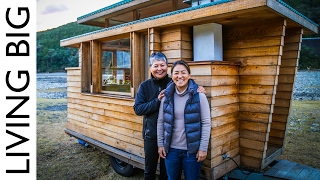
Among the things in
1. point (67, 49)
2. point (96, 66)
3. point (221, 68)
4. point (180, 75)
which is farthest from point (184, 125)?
point (67, 49)

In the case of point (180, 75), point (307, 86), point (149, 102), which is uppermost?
point (180, 75)

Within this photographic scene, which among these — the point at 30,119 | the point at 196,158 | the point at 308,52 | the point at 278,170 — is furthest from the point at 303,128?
the point at 308,52

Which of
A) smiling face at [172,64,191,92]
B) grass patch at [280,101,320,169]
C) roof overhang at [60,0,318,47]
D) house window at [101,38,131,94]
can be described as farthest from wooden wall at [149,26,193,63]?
grass patch at [280,101,320,169]

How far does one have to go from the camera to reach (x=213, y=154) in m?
3.21

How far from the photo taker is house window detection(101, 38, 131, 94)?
4.59 m

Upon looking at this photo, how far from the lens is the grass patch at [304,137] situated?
19.6ft

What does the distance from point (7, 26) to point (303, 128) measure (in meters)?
A: 9.10

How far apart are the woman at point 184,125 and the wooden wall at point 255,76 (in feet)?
4.45

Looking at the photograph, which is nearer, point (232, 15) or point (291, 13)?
point (232, 15)

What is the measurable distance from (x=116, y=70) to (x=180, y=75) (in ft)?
8.78

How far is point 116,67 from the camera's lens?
16.2 feet

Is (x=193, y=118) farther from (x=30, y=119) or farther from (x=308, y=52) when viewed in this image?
(x=308, y=52)

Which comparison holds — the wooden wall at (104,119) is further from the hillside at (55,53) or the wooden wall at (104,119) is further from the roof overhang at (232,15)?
the hillside at (55,53)

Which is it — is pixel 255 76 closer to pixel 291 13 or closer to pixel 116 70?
pixel 291 13
